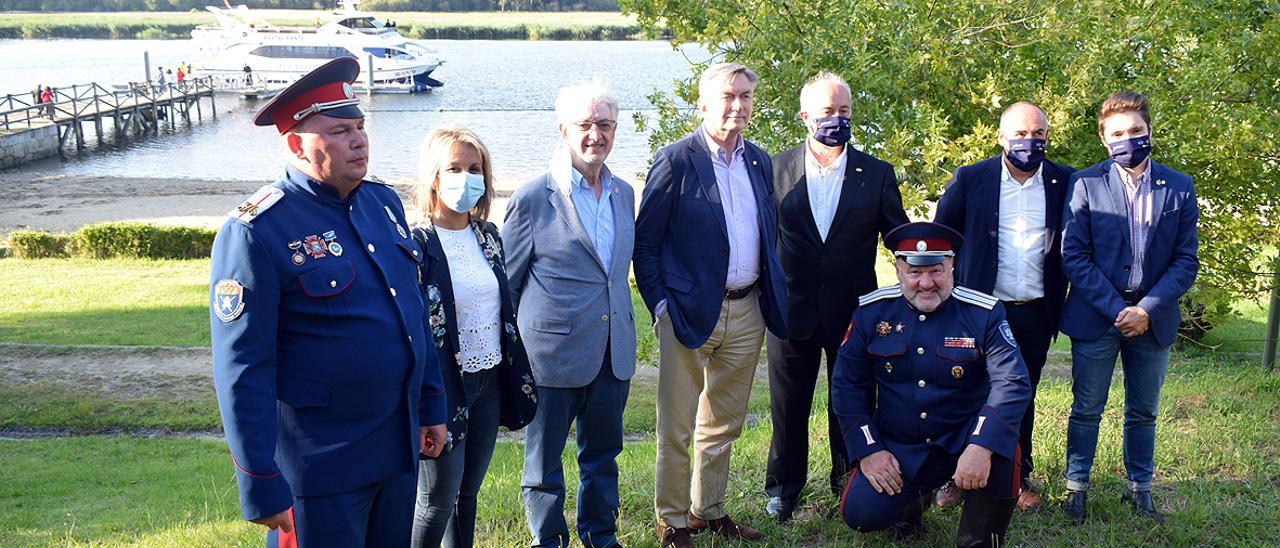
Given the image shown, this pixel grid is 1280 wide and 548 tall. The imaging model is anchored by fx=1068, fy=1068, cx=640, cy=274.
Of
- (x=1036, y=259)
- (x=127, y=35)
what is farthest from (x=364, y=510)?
(x=127, y=35)

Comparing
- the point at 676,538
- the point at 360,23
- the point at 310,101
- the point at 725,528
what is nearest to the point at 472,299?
the point at 310,101

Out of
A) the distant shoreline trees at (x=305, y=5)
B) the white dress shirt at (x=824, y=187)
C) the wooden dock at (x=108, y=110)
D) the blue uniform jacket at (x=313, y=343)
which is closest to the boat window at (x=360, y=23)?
the wooden dock at (x=108, y=110)

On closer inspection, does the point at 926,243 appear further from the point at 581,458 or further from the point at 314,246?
the point at 314,246

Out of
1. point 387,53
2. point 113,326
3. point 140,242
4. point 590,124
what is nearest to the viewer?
point 590,124

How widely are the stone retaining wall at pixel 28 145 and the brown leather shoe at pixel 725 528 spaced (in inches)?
1383

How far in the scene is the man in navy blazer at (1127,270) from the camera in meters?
4.65

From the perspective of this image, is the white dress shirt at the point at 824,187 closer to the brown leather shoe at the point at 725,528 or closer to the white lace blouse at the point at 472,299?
the brown leather shoe at the point at 725,528

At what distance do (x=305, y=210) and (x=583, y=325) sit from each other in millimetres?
1395

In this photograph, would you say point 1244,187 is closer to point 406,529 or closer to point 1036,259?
point 1036,259

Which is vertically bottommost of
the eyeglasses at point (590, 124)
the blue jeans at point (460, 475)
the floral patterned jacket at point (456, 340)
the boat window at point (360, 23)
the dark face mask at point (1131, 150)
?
the blue jeans at point (460, 475)

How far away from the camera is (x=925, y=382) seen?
4383mm

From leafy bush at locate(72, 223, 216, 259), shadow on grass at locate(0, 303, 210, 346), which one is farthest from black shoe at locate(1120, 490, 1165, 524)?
leafy bush at locate(72, 223, 216, 259)

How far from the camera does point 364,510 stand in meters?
3.30

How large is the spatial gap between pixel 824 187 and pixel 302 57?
61.3 m
